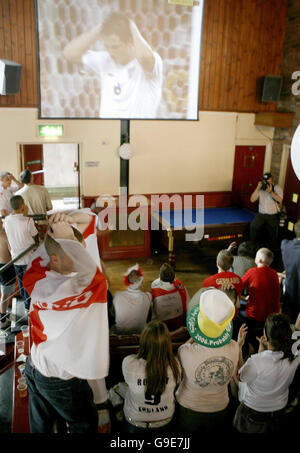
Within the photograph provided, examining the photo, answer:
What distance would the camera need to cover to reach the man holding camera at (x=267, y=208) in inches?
272

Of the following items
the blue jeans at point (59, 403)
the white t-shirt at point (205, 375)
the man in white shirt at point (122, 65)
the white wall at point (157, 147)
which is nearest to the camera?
the blue jeans at point (59, 403)

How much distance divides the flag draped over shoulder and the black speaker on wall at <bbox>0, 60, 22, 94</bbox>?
4059 millimetres

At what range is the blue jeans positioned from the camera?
7.29 feet

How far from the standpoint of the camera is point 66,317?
2.09 m

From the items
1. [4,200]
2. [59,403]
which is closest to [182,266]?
[4,200]

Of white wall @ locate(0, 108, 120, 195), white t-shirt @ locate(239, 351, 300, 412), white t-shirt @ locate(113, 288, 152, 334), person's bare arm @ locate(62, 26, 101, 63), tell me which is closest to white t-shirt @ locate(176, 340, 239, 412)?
white t-shirt @ locate(239, 351, 300, 412)

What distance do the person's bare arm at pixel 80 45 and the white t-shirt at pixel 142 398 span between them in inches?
222

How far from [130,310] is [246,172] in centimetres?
560

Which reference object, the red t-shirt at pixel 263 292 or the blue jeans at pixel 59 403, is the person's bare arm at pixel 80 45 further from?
the blue jeans at pixel 59 403

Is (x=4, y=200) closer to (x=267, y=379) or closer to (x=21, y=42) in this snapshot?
(x=21, y=42)

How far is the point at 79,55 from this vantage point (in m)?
6.71

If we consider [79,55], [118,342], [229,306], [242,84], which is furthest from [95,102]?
[229,306]

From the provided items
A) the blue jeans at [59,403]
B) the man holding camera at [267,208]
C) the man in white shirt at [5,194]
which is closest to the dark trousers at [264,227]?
the man holding camera at [267,208]

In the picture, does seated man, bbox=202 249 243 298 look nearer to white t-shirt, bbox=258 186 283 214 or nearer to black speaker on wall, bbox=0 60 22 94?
white t-shirt, bbox=258 186 283 214
